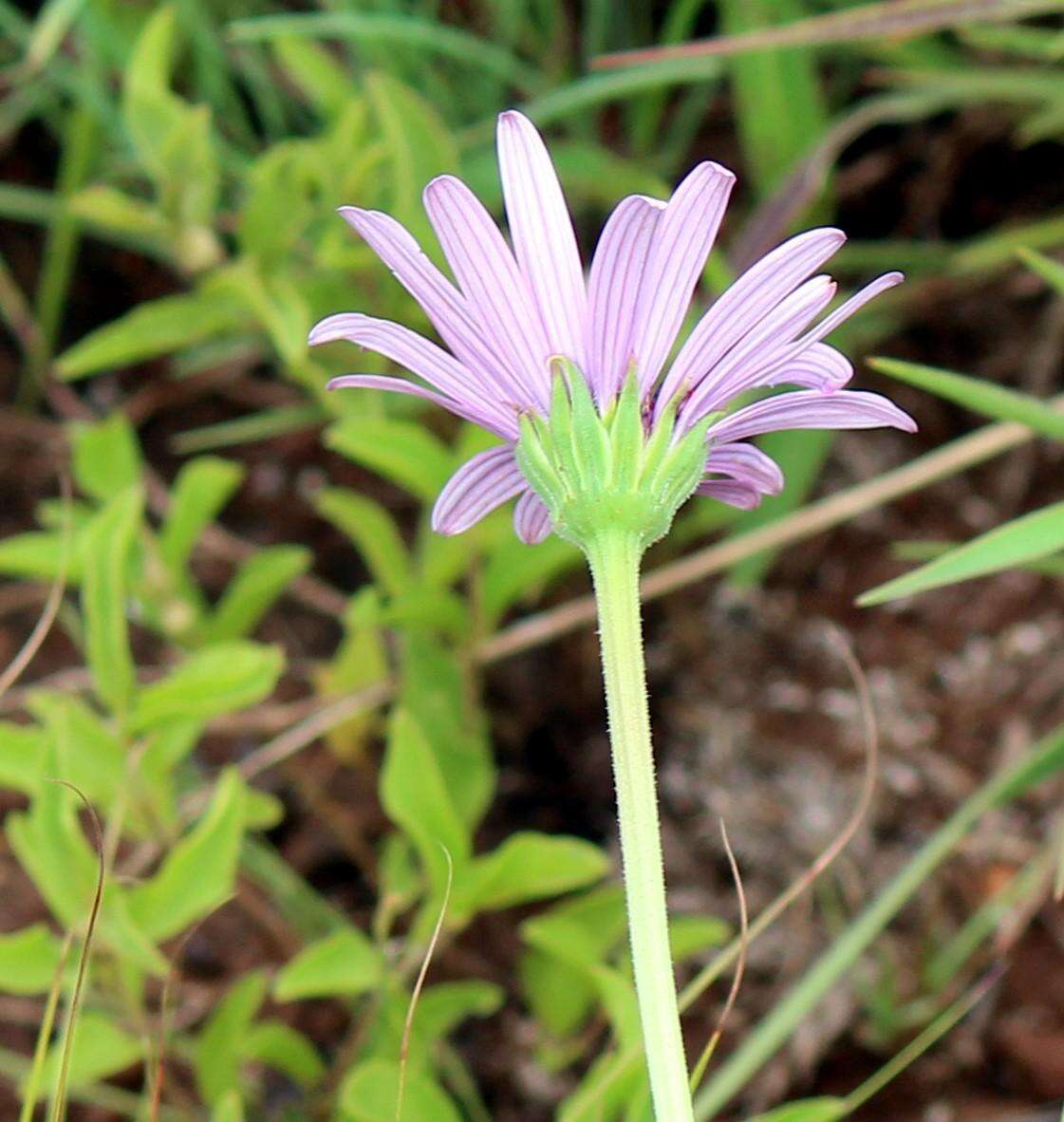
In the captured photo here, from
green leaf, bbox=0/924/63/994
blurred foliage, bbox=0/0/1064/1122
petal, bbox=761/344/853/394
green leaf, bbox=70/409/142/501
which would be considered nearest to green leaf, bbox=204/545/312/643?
blurred foliage, bbox=0/0/1064/1122

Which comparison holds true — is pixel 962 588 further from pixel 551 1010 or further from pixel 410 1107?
pixel 410 1107

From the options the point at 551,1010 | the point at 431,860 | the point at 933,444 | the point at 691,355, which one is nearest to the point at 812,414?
the point at 691,355

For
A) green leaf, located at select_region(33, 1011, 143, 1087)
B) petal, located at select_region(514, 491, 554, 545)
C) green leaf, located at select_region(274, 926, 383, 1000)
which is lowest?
green leaf, located at select_region(33, 1011, 143, 1087)

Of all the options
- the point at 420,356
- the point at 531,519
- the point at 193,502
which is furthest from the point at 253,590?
the point at 420,356

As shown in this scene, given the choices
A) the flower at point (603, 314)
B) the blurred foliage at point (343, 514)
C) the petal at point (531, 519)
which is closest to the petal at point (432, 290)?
the flower at point (603, 314)

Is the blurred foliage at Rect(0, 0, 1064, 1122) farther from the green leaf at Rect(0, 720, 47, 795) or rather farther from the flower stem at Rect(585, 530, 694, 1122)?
the flower stem at Rect(585, 530, 694, 1122)

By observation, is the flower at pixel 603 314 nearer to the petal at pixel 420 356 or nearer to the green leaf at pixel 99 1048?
the petal at pixel 420 356
